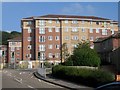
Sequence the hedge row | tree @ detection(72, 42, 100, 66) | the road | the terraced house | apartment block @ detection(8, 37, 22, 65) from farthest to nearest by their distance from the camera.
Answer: apartment block @ detection(8, 37, 22, 65), the terraced house, tree @ detection(72, 42, 100, 66), the road, the hedge row

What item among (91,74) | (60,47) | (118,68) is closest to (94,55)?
(118,68)

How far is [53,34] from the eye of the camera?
4993 inches

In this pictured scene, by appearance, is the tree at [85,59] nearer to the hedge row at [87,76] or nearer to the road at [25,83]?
the road at [25,83]

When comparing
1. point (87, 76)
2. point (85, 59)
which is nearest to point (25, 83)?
point (87, 76)

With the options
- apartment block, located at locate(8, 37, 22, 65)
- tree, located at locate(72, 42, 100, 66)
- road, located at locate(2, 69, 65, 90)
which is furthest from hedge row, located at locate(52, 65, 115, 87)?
apartment block, located at locate(8, 37, 22, 65)

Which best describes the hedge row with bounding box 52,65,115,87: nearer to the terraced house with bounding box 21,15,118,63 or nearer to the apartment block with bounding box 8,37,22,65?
the terraced house with bounding box 21,15,118,63

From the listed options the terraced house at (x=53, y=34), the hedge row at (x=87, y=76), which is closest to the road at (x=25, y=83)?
the hedge row at (x=87, y=76)

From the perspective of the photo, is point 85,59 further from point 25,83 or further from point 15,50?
point 15,50

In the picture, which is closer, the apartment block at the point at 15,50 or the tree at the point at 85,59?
the tree at the point at 85,59

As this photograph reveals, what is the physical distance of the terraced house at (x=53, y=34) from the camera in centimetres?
12638

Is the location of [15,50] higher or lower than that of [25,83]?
higher

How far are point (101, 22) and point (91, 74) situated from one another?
101167 millimetres

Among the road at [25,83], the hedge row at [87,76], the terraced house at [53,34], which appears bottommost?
the road at [25,83]

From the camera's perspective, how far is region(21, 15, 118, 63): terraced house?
12638cm
